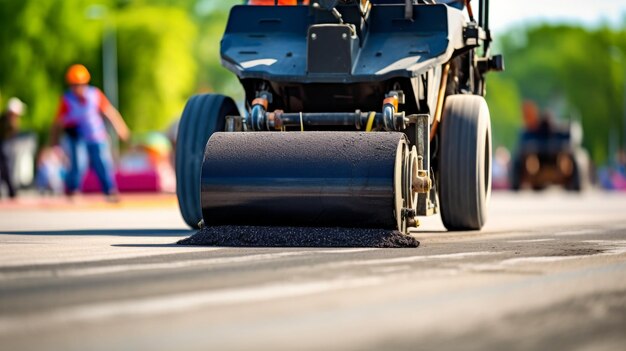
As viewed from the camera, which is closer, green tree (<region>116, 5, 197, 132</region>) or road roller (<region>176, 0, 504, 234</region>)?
road roller (<region>176, 0, 504, 234</region>)

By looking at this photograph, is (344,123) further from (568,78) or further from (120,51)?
(568,78)

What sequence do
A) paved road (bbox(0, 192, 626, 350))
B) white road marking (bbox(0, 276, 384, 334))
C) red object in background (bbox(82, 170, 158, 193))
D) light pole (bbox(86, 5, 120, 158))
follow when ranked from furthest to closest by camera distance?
light pole (bbox(86, 5, 120, 158)) → red object in background (bbox(82, 170, 158, 193)) → white road marking (bbox(0, 276, 384, 334)) → paved road (bbox(0, 192, 626, 350))

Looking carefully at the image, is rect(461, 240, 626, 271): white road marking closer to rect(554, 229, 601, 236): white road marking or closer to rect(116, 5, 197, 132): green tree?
rect(554, 229, 601, 236): white road marking

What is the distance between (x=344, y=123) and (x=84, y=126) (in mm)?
9613

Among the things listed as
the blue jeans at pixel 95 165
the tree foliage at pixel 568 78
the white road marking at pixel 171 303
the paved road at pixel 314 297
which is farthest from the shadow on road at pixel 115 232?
the tree foliage at pixel 568 78

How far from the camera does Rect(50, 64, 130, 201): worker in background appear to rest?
63.4 feet

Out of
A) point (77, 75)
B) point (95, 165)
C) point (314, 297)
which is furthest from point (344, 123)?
point (77, 75)

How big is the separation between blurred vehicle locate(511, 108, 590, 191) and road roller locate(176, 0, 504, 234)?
24374 millimetres

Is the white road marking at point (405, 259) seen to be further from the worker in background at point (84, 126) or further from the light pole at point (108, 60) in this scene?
the light pole at point (108, 60)

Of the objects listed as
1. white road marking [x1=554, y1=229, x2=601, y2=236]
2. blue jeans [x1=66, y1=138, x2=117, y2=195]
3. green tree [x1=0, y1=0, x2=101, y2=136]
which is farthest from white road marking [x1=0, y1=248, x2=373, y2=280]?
green tree [x1=0, y1=0, x2=101, y2=136]

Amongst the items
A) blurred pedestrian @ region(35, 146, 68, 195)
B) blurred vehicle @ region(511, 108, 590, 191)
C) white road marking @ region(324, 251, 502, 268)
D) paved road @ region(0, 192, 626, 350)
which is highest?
paved road @ region(0, 192, 626, 350)

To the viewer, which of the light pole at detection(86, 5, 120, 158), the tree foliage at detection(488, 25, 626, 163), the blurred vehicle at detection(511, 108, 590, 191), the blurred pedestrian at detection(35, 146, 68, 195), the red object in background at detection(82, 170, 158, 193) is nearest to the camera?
the red object in background at detection(82, 170, 158, 193)

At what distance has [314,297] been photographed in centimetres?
584

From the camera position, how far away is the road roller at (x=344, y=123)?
9367mm
